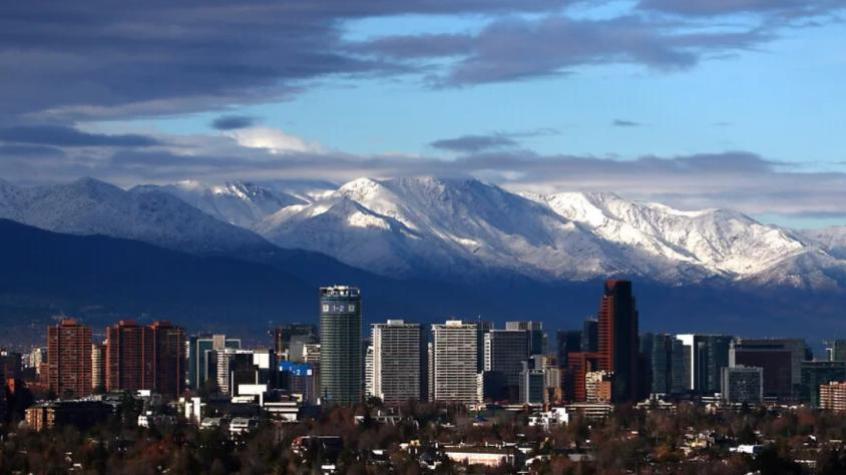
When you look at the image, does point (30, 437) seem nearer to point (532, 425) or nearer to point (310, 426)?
point (310, 426)

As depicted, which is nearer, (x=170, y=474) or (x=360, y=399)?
(x=170, y=474)

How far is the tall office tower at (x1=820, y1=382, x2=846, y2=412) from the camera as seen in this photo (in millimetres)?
182325

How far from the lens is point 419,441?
5330 inches

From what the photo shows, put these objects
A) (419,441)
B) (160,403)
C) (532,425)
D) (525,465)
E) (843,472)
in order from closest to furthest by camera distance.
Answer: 1. (843,472)
2. (525,465)
3. (419,441)
4. (532,425)
5. (160,403)

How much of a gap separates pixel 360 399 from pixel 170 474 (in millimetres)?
87851

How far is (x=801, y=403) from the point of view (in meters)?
198

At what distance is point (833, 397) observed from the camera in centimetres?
18688

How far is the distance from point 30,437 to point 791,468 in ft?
121

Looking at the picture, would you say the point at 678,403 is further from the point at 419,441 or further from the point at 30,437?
the point at 30,437

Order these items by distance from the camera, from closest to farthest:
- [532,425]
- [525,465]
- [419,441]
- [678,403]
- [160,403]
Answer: [525,465] → [419,441] → [532,425] → [160,403] → [678,403]

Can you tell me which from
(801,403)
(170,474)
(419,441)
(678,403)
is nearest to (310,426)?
(419,441)

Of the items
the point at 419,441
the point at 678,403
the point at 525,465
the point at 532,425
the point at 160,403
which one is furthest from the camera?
the point at 678,403

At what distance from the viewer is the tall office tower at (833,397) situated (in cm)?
18232

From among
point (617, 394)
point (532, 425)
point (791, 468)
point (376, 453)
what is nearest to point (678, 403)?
point (617, 394)
